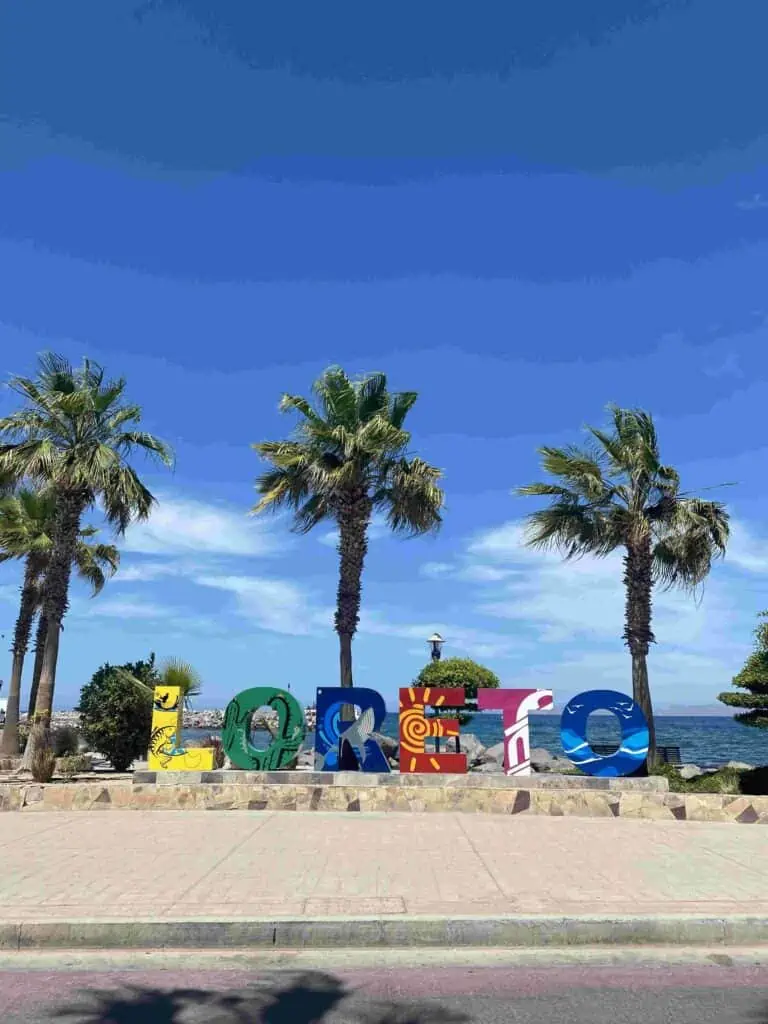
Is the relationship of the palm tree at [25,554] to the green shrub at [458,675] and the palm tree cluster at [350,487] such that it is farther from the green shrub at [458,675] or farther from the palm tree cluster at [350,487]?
the green shrub at [458,675]

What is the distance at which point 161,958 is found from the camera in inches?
244

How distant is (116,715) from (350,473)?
1005cm

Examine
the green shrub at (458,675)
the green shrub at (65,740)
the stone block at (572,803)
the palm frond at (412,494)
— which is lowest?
the stone block at (572,803)

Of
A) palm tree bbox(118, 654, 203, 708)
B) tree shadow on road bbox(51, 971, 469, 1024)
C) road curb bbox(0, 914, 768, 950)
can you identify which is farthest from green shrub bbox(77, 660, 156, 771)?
tree shadow on road bbox(51, 971, 469, 1024)

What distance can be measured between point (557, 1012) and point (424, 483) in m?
17.8

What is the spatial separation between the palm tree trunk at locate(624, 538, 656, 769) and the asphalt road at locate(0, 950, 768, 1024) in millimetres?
15944

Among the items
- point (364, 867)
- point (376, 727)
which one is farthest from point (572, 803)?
point (364, 867)

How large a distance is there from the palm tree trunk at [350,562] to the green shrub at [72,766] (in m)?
7.17

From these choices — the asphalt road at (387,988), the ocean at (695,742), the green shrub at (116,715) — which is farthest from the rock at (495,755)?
the asphalt road at (387,988)

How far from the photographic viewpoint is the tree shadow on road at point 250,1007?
16.2 ft

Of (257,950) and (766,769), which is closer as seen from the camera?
(257,950)

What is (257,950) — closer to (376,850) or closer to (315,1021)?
(315,1021)

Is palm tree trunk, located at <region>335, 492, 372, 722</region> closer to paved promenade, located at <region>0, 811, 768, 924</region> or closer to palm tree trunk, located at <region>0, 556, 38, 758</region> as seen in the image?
paved promenade, located at <region>0, 811, 768, 924</region>

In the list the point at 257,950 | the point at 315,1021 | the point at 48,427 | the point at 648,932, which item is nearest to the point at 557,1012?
the point at 315,1021
